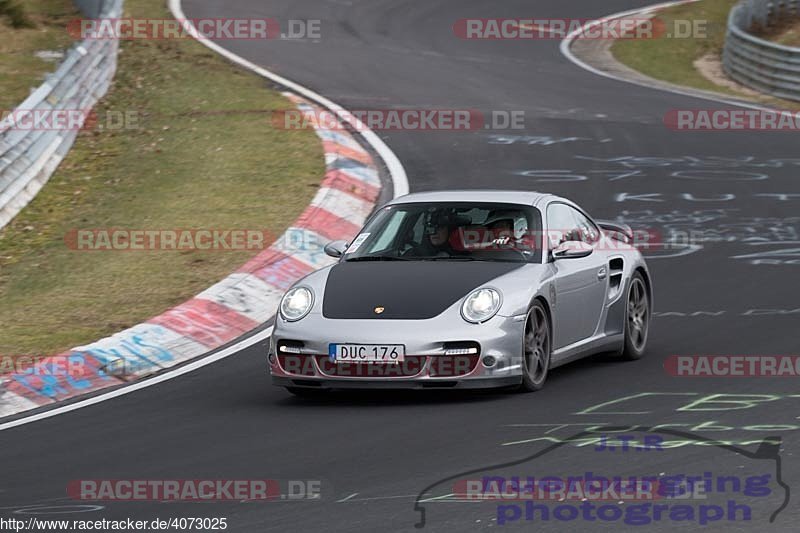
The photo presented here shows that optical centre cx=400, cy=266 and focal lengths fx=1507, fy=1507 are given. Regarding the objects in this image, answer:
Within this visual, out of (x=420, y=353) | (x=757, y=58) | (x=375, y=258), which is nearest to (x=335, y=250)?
(x=375, y=258)

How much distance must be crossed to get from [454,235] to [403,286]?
2.66 ft

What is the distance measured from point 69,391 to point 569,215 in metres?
3.62

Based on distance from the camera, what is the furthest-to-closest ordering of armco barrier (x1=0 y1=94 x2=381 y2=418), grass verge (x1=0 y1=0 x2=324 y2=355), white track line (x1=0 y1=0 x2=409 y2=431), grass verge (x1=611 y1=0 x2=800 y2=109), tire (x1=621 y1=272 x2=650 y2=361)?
grass verge (x1=611 y1=0 x2=800 y2=109)
grass verge (x1=0 y1=0 x2=324 y2=355)
tire (x1=621 y1=272 x2=650 y2=361)
armco barrier (x1=0 y1=94 x2=381 y2=418)
white track line (x1=0 y1=0 x2=409 y2=431)

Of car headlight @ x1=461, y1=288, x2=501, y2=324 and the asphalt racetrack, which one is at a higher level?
car headlight @ x1=461, y1=288, x2=501, y2=324

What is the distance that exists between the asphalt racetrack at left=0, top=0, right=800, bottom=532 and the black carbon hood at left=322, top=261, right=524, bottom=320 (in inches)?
22.1

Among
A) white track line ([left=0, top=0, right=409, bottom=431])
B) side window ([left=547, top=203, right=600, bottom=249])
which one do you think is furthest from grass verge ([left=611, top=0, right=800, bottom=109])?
side window ([left=547, top=203, right=600, bottom=249])

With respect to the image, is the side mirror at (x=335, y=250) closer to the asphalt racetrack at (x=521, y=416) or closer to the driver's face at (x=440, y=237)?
the driver's face at (x=440, y=237)

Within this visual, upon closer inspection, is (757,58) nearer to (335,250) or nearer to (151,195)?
(151,195)

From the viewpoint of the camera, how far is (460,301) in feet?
29.6

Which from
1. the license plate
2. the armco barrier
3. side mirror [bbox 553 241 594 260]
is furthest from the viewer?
the armco barrier

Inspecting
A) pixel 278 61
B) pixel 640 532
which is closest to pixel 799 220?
pixel 640 532

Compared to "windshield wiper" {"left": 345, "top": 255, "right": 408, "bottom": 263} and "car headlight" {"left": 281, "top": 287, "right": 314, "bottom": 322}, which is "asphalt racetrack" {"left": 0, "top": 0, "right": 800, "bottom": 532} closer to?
"car headlight" {"left": 281, "top": 287, "right": 314, "bottom": 322}

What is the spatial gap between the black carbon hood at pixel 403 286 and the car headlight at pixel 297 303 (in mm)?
112

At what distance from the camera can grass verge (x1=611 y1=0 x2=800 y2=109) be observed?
27.0 meters
